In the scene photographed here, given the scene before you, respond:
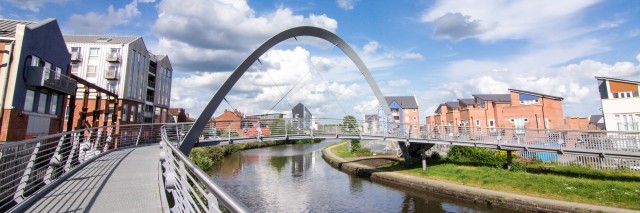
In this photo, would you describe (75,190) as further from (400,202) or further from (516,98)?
(516,98)

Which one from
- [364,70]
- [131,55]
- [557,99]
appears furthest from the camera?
[131,55]

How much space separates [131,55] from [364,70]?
25.3 m

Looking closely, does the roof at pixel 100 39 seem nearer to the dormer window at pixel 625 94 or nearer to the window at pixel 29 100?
the window at pixel 29 100

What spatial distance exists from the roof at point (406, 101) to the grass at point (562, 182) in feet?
151

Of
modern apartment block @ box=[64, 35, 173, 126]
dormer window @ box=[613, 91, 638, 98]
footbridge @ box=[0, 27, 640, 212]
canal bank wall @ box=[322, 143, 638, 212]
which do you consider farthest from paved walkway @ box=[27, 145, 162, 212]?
dormer window @ box=[613, 91, 638, 98]

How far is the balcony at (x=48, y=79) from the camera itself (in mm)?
17281

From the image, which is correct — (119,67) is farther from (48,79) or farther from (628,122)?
(628,122)

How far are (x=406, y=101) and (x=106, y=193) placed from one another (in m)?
65.8

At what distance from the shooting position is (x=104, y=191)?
16.3 ft

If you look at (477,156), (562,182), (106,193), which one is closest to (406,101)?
(477,156)

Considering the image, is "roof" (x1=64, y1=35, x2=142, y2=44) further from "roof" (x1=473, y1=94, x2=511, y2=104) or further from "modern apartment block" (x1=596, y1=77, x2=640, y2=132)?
"modern apartment block" (x1=596, y1=77, x2=640, y2=132)

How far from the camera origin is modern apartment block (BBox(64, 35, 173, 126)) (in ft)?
Result: 109

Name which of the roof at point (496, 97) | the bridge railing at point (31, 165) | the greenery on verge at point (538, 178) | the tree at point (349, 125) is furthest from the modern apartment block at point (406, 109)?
the bridge railing at point (31, 165)

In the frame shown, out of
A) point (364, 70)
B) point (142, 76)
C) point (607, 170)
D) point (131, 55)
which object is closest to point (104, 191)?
point (607, 170)
